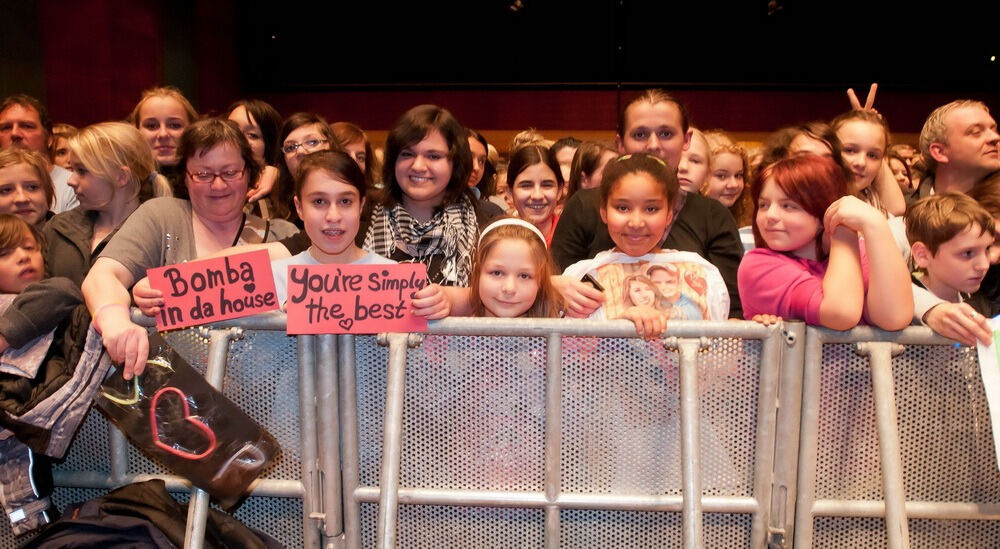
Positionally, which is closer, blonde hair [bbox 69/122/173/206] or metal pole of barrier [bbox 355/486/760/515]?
metal pole of barrier [bbox 355/486/760/515]

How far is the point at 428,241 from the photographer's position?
2850 mm

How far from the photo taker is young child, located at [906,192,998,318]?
7.43ft

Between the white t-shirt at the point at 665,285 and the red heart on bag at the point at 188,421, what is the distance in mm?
1153

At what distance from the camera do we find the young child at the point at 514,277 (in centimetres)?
237

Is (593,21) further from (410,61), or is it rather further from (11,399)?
(11,399)

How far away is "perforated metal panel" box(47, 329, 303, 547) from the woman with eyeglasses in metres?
0.39

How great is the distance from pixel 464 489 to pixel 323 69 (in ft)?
24.0

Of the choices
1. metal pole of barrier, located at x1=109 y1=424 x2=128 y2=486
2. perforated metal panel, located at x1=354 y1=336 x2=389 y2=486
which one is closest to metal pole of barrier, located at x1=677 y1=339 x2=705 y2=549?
perforated metal panel, located at x1=354 y1=336 x2=389 y2=486

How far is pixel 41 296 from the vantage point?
7.47ft

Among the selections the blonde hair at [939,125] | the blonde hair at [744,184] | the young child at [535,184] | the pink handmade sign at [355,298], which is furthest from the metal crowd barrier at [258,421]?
the blonde hair at [939,125]

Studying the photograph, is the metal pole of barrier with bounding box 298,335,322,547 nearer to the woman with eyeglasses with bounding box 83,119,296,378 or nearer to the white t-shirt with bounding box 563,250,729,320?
the woman with eyeglasses with bounding box 83,119,296,378

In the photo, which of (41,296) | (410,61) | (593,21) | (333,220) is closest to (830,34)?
(593,21)

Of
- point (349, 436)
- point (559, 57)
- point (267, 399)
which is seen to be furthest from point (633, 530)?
point (559, 57)

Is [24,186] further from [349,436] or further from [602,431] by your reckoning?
[602,431]
